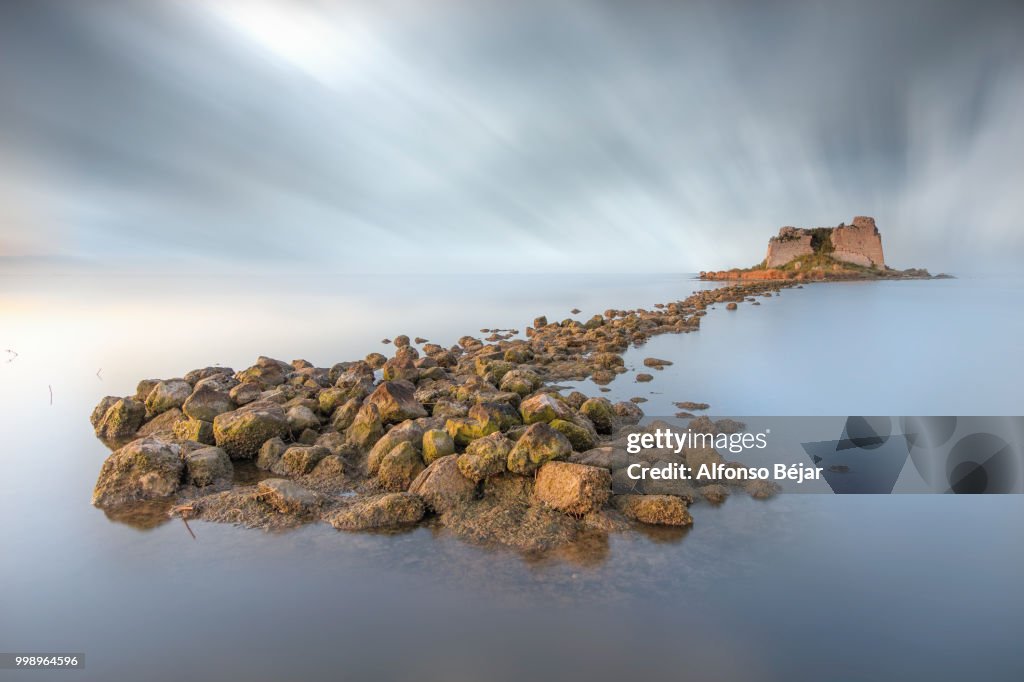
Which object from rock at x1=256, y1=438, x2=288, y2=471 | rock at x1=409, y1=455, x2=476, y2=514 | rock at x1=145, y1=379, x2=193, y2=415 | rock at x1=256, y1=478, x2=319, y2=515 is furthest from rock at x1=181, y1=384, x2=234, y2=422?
rock at x1=409, y1=455, x2=476, y2=514

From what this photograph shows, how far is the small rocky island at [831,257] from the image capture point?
119250 millimetres

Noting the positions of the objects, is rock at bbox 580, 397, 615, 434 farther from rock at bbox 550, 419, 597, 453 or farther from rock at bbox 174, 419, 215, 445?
rock at bbox 174, 419, 215, 445

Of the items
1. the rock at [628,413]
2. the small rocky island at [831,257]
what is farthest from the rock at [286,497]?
the small rocky island at [831,257]

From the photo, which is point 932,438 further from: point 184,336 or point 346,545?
point 184,336

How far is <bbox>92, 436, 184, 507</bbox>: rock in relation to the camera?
852 cm

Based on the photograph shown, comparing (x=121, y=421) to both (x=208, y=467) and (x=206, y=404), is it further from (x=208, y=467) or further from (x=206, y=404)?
(x=208, y=467)

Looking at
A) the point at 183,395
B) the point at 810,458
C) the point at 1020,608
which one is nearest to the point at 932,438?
the point at 810,458

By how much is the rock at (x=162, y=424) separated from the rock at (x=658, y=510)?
10550 millimetres

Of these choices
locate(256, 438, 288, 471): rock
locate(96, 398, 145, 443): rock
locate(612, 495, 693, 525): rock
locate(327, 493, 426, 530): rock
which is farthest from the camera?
locate(96, 398, 145, 443): rock

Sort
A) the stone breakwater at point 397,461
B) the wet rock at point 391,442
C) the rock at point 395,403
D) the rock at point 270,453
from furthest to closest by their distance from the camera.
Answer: the rock at point 395,403, the rock at point 270,453, the wet rock at point 391,442, the stone breakwater at point 397,461

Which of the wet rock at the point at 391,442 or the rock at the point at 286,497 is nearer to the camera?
the rock at the point at 286,497

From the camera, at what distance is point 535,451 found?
330 inches

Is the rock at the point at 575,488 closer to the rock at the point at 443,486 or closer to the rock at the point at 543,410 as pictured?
the rock at the point at 443,486

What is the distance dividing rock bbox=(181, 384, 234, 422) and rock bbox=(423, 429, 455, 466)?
556cm
